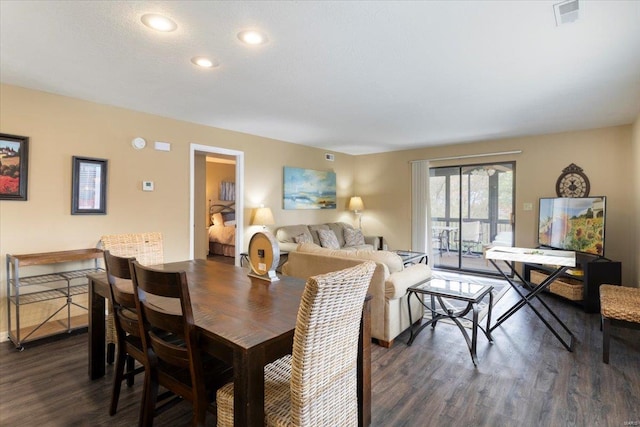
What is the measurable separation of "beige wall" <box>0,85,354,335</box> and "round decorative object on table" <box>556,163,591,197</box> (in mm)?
4825

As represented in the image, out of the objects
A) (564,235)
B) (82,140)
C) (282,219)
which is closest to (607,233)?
(564,235)

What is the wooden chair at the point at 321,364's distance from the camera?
1236 mm

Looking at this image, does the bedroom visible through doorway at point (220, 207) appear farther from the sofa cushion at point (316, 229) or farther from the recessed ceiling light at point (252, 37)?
the recessed ceiling light at point (252, 37)

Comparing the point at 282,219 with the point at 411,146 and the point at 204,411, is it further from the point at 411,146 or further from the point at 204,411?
the point at 204,411

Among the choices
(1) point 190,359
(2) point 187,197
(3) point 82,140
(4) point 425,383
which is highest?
(3) point 82,140

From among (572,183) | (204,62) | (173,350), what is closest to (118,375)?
(173,350)

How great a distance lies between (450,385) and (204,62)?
3086 millimetres

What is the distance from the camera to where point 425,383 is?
7.63 ft

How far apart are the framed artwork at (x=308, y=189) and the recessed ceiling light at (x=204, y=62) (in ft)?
10.1

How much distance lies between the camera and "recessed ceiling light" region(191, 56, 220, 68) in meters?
2.47

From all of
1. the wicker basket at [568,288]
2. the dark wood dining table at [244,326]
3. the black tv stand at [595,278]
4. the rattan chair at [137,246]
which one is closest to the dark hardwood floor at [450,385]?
the dark wood dining table at [244,326]

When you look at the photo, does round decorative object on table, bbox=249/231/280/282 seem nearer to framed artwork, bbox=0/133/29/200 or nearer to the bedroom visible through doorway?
framed artwork, bbox=0/133/29/200

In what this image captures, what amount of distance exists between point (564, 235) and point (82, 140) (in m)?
6.21

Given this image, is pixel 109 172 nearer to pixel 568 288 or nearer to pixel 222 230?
pixel 222 230
